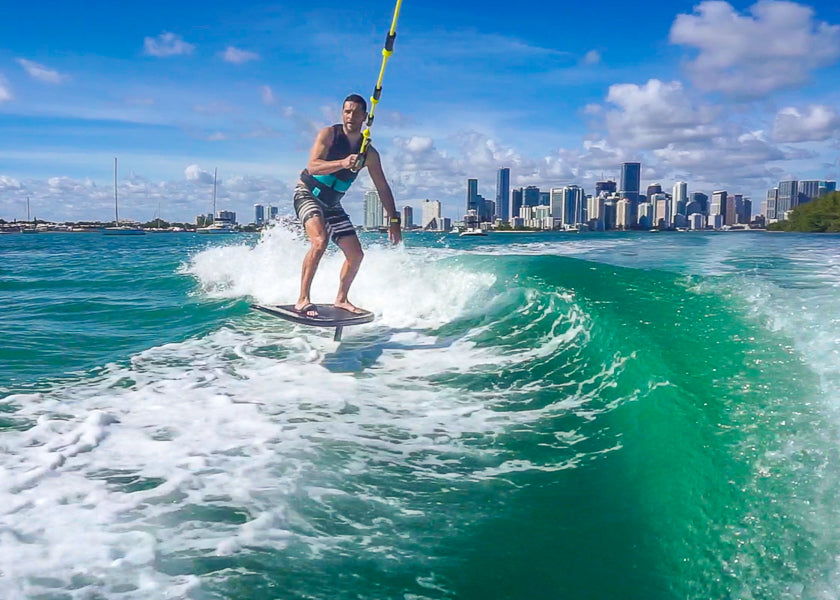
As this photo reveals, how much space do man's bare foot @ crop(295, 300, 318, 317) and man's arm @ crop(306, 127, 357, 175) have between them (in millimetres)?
1576

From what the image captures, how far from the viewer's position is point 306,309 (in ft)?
24.7

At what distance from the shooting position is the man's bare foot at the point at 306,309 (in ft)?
24.5

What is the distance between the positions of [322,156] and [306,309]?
183 centimetres

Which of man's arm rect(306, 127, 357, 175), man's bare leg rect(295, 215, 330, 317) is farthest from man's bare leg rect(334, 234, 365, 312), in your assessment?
man's arm rect(306, 127, 357, 175)

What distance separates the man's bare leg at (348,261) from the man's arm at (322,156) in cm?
98

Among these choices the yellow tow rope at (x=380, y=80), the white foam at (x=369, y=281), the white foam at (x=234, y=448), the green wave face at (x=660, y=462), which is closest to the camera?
the green wave face at (x=660, y=462)

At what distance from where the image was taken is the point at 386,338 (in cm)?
884

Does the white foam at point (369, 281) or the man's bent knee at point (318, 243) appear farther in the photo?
the white foam at point (369, 281)

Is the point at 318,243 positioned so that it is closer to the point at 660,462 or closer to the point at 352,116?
the point at 352,116

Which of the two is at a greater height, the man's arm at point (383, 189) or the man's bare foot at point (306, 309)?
the man's arm at point (383, 189)

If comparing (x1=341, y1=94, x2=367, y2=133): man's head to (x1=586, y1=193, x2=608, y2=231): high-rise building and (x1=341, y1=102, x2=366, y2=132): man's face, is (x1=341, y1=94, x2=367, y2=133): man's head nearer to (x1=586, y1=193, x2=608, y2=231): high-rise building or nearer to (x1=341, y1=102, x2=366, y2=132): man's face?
(x1=341, y1=102, x2=366, y2=132): man's face

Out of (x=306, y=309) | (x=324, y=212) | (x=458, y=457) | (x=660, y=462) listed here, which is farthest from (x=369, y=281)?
(x=660, y=462)

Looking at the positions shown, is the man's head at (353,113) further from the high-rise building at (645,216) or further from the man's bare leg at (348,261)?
the high-rise building at (645,216)

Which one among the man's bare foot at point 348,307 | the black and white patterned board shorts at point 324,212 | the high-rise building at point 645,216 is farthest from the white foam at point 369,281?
the high-rise building at point 645,216
